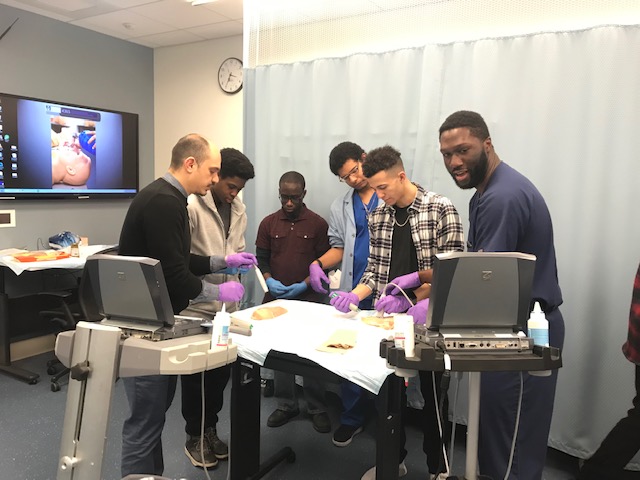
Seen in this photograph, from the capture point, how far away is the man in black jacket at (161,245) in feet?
5.48

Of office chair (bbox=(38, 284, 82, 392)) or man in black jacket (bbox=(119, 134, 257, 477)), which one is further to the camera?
office chair (bbox=(38, 284, 82, 392))

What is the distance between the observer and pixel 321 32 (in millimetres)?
2936

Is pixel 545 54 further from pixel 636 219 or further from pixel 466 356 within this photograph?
pixel 466 356

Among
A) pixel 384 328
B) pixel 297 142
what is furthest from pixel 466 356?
pixel 297 142

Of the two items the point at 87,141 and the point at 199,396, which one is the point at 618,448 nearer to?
the point at 199,396

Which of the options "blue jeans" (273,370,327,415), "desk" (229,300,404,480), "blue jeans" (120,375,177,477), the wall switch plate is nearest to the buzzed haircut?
"desk" (229,300,404,480)

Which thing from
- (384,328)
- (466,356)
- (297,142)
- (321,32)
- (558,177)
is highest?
(321,32)

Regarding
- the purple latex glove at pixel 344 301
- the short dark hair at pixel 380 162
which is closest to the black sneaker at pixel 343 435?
the purple latex glove at pixel 344 301

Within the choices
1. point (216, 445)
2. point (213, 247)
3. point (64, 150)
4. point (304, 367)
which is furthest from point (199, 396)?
point (64, 150)

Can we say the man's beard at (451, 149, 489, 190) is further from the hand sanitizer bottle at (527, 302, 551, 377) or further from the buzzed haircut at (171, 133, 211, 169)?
the buzzed haircut at (171, 133, 211, 169)

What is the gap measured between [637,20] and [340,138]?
151cm

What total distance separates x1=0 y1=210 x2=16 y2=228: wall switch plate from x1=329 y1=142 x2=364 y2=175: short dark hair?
2.57 metres

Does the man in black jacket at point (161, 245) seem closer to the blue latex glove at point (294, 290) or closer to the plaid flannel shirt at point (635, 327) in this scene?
the blue latex glove at point (294, 290)

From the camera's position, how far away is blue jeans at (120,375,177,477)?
5.57 ft
